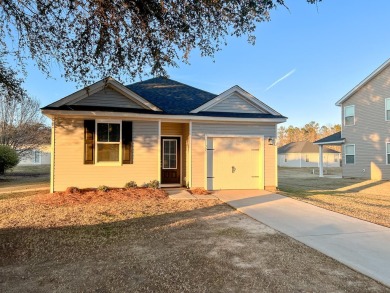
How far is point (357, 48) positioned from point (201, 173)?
32.5ft

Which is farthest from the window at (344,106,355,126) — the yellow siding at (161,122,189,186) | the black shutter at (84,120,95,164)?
the black shutter at (84,120,95,164)

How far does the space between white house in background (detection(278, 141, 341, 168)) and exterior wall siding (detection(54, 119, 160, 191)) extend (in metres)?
36.8

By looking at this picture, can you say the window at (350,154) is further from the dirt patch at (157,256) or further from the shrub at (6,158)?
the shrub at (6,158)

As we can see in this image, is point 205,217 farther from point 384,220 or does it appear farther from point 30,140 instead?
point 30,140

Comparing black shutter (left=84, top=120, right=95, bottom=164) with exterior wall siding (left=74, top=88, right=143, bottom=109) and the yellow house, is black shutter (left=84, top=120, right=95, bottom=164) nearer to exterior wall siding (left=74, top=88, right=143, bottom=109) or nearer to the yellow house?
the yellow house

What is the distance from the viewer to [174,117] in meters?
11.3

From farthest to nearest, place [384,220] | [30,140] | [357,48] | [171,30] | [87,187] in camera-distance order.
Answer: [30,140] → [357,48] → [87,187] → [384,220] → [171,30]

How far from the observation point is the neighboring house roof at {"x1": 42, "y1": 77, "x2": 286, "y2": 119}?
10649 mm

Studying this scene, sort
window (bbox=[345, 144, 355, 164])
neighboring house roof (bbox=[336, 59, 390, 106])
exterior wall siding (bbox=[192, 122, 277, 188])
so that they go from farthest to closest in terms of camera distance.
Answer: window (bbox=[345, 144, 355, 164])
neighboring house roof (bbox=[336, 59, 390, 106])
exterior wall siding (bbox=[192, 122, 277, 188])

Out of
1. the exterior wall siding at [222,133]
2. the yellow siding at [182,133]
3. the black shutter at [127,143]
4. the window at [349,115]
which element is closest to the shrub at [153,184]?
the black shutter at [127,143]

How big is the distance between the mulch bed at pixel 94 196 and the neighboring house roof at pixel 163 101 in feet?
9.84

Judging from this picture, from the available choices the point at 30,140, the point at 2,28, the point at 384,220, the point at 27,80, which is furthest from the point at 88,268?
the point at 30,140

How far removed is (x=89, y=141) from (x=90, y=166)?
94cm

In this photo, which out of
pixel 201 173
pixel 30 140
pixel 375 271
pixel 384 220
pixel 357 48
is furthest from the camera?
pixel 30 140
